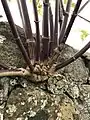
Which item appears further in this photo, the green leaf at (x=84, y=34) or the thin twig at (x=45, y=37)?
the green leaf at (x=84, y=34)

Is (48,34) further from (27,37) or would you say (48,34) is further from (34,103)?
(34,103)

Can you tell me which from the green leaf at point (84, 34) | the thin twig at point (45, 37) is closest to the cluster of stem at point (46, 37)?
the thin twig at point (45, 37)

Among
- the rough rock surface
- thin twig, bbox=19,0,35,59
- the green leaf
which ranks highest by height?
thin twig, bbox=19,0,35,59

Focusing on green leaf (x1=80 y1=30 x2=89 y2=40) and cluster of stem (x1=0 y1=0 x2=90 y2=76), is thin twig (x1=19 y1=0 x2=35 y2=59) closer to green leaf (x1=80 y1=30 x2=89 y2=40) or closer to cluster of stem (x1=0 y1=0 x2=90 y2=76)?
cluster of stem (x1=0 y1=0 x2=90 y2=76)

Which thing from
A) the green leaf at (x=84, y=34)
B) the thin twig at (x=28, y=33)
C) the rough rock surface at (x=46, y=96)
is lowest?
the rough rock surface at (x=46, y=96)

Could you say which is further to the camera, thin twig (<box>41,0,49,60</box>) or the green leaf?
the green leaf

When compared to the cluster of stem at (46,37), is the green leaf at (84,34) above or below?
below

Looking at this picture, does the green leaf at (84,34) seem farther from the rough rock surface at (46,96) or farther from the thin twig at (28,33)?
the thin twig at (28,33)

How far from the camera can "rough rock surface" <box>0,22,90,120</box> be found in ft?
3.03

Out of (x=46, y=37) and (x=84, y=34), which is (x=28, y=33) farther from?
(x=84, y=34)

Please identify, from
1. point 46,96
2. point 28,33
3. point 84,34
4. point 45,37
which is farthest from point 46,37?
point 84,34

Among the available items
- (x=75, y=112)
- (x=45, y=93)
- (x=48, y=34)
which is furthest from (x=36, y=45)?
(x=75, y=112)

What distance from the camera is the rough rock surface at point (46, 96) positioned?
0.92m

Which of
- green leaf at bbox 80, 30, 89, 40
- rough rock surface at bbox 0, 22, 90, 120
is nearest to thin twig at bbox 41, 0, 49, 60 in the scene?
rough rock surface at bbox 0, 22, 90, 120
